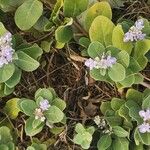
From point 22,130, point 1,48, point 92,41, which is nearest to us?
point 1,48

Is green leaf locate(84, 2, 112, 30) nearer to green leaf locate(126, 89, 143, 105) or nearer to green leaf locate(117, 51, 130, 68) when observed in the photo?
green leaf locate(117, 51, 130, 68)

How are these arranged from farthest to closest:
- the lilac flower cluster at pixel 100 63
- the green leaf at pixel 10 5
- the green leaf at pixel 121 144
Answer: the green leaf at pixel 10 5 < the green leaf at pixel 121 144 < the lilac flower cluster at pixel 100 63

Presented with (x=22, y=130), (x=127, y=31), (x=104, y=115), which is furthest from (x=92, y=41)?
(x=22, y=130)

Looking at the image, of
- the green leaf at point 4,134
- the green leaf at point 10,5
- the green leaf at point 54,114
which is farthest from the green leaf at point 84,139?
the green leaf at point 10,5

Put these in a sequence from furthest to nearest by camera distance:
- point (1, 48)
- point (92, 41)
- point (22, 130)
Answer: point (22, 130) → point (92, 41) → point (1, 48)

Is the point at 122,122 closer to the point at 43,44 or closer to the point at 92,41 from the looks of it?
the point at 92,41

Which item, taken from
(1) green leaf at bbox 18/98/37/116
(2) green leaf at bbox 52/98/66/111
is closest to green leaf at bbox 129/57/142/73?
(2) green leaf at bbox 52/98/66/111

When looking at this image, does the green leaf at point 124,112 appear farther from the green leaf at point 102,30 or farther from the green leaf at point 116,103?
the green leaf at point 102,30
